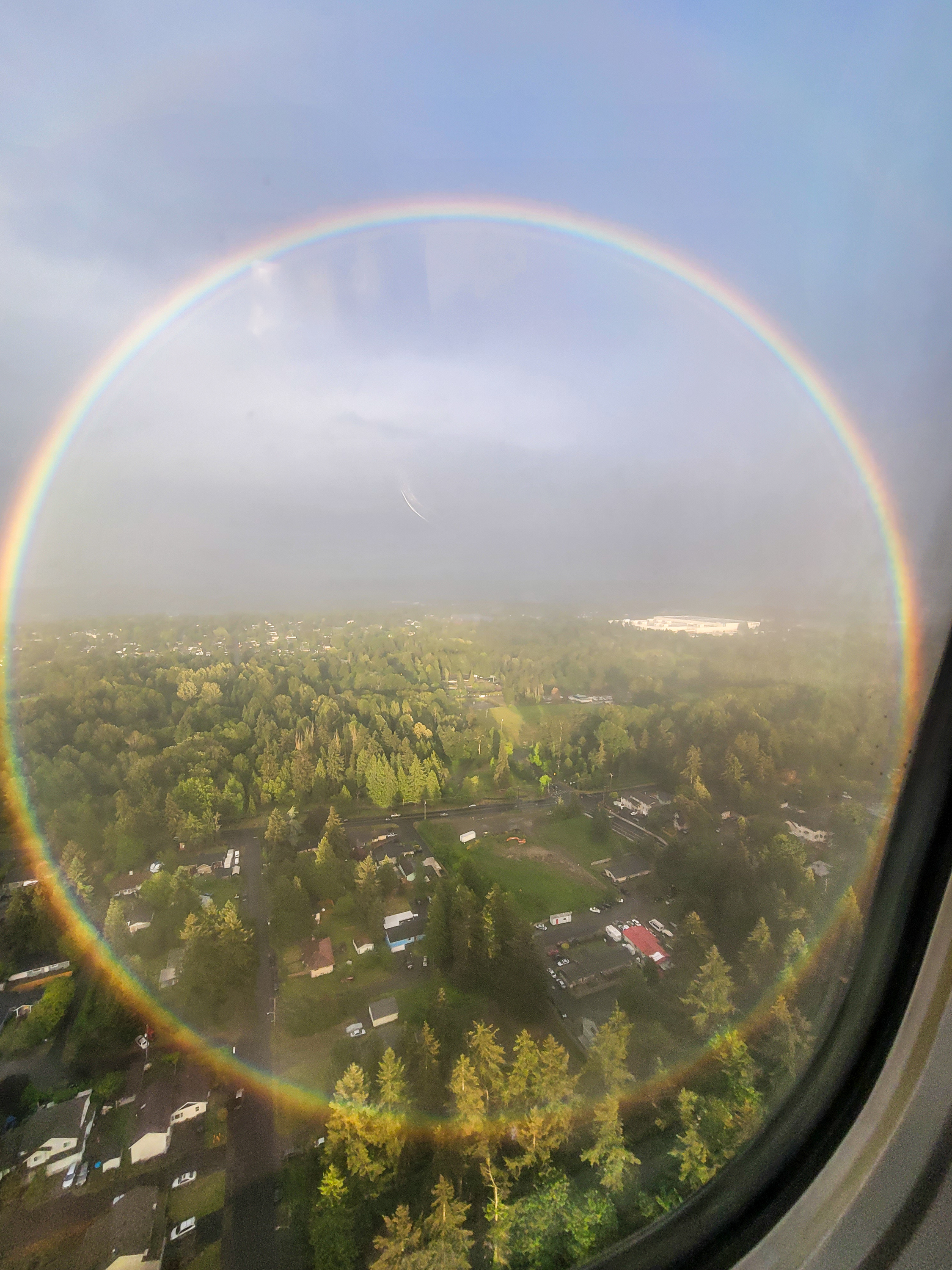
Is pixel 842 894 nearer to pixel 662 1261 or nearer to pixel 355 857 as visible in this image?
pixel 662 1261

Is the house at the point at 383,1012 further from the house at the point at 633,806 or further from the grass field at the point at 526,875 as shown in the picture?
the house at the point at 633,806

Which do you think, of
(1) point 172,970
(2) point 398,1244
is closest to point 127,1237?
(2) point 398,1244

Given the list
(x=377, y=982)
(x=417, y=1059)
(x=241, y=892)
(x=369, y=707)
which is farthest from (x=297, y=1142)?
(x=369, y=707)

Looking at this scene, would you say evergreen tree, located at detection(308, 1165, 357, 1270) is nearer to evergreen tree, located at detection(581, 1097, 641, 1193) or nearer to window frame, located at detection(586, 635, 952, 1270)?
evergreen tree, located at detection(581, 1097, 641, 1193)

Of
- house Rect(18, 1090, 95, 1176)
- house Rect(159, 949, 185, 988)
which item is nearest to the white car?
house Rect(18, 1090, 95, 1176)

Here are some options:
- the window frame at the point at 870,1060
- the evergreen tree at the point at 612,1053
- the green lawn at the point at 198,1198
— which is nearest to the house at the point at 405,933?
the green lawn at the point at 198,1198

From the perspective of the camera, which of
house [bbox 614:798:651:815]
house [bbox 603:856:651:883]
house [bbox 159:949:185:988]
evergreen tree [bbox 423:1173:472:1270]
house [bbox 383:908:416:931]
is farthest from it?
house [bbox 614:798:651:815]

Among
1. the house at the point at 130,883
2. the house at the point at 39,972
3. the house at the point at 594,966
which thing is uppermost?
the house at the point at 594,966
